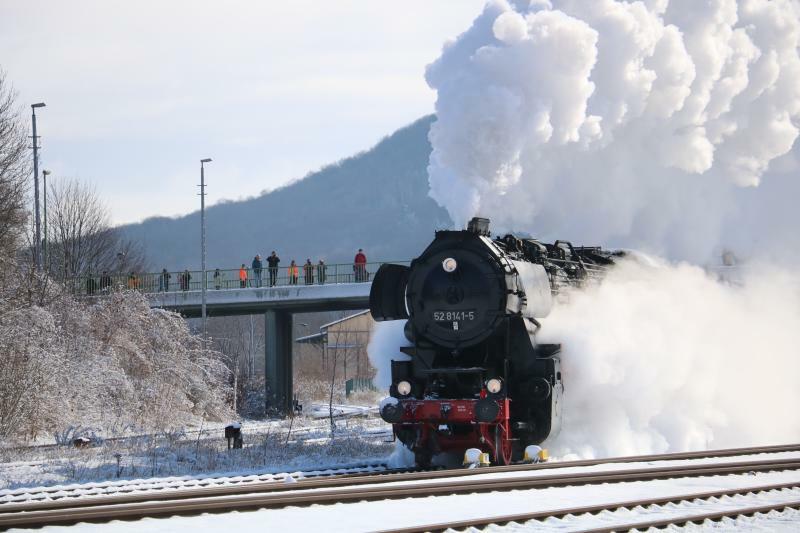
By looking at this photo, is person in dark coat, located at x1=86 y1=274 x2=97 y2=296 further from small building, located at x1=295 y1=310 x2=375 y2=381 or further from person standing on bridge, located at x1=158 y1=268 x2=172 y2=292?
small building, located at x1=295 y1=310 x2=375 y2=381

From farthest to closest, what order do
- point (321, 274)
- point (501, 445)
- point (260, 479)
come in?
point (321, 274), point (501, 445), point (260, 479)

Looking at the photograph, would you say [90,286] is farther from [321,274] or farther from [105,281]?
[321,274]

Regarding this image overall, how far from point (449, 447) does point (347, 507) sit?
486cm

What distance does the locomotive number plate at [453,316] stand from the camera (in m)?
15.3

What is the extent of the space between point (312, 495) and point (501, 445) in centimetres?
466

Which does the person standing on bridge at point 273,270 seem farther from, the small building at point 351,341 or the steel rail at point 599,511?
the small building at point 351,341

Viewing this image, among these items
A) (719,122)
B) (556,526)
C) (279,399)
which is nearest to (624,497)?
(556,526)

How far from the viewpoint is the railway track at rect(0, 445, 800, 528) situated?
9.91 meters

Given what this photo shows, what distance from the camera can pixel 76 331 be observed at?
2931 cm

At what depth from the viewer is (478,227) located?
15.6 meters

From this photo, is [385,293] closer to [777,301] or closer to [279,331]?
[777,301]

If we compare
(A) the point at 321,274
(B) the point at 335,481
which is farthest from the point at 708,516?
(A) the point at 321,274

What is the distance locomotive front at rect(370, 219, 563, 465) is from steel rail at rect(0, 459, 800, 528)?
83.7 inches

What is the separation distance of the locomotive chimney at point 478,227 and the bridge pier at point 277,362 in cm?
2404
